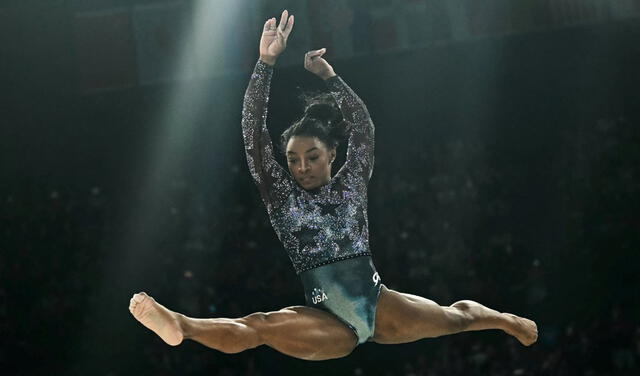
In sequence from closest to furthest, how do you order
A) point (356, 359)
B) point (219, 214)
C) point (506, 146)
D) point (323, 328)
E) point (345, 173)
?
1. point (323, 328)
2. point (345, 173)
3. point (356, 359)
4. point (219, 214)
5. point (506, 146)

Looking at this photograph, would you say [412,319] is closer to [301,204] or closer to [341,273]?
[341,273]

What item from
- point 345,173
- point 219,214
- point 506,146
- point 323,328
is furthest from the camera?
point 506,146

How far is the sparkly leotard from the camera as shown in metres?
4.00

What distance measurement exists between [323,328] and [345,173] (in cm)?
69

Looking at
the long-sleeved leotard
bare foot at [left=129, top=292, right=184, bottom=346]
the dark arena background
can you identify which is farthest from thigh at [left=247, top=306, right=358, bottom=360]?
the dark arena background

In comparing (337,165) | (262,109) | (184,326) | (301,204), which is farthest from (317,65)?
(337,165)

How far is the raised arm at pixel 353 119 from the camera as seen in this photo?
167 inches

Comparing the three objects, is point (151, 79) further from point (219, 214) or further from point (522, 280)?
point (522, 280)

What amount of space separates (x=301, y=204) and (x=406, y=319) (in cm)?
64

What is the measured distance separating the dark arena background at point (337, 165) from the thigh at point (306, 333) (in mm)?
4337

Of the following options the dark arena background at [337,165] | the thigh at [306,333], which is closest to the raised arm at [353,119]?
the thigh at [306,333]
